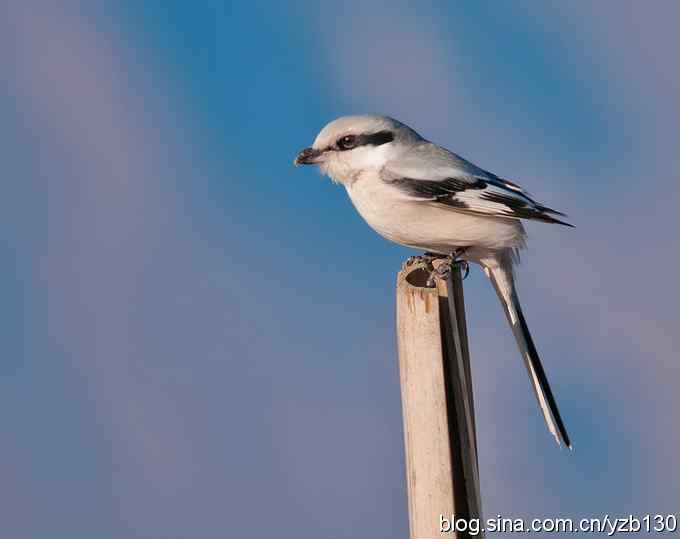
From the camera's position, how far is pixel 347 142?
2875mm

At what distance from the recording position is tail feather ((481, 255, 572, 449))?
2643 mm

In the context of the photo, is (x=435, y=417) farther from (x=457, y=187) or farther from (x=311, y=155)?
(x=311, y=155)

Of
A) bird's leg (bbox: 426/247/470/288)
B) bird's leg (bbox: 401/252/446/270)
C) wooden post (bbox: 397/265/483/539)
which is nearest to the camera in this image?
wooden post (bbox: 397/265/483/539)

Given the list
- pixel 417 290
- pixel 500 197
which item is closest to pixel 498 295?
pixel 500 197

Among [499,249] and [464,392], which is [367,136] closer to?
[499,249]

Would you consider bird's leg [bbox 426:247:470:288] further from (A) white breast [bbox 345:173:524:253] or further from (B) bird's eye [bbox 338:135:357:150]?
(B) bird's eye [bbox 338:135:357:150]

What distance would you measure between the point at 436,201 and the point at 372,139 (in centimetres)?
30

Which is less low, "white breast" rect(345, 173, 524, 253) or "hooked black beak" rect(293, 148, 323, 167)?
"hooked black beak" rect(293, 148, 323, 167)

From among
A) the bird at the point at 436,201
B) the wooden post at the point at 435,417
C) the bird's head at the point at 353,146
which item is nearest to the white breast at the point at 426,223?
the bird at the point at 436,201

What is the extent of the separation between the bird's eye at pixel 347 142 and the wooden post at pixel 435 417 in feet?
2.91

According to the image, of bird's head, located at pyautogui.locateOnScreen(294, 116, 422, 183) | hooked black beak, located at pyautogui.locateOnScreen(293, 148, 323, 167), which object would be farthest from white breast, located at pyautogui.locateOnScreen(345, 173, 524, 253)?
hooked black beak, located at pyautogui.locateOnScreen(293, 148, 323, 167)

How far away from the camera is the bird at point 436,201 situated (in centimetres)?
269

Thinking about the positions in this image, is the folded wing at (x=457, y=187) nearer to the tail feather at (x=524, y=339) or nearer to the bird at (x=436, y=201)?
the bird at (x=436, y=201)

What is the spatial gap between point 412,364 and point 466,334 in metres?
0.19
